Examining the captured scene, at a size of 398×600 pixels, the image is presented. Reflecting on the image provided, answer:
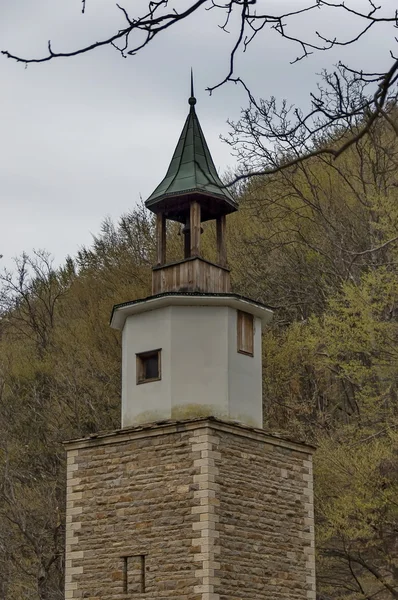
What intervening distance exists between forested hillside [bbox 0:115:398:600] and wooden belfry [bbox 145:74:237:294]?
4.18 metres

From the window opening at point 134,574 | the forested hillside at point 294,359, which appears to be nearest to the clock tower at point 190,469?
the window opening at point 134,574

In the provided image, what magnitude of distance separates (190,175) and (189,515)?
5.22 metres

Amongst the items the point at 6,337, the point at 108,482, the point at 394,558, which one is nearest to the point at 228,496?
the point at 108,482

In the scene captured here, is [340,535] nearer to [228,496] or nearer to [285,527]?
[285,527]

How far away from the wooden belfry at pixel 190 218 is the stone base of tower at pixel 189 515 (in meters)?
2.36

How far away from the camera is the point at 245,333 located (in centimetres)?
1480

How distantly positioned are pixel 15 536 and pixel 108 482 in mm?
10582

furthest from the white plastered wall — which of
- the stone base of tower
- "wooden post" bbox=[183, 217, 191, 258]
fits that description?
"wooden post" bbox=[183, 217, 191, 258]

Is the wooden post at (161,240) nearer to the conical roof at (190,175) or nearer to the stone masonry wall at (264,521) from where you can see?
the conical roof at (190,175)

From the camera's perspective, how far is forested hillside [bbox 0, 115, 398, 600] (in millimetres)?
18406

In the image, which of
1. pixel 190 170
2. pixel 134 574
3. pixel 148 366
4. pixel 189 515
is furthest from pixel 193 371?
pixel 190 170

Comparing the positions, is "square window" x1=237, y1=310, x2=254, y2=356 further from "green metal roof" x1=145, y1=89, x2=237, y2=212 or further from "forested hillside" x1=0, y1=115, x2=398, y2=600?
"forested hillside" x1=0, y1=115, x2=398, y2=600

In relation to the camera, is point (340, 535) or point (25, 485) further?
point (25, 485)

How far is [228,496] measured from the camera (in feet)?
43.8
